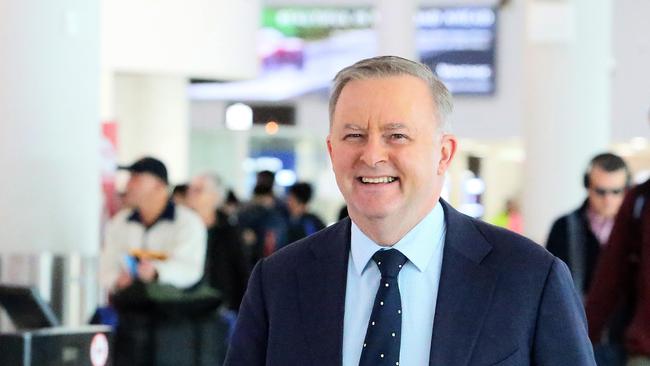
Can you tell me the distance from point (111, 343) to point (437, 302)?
4.85m

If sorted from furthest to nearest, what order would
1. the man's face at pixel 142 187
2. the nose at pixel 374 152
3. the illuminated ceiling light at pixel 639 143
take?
1. the illuminated ceiling light at pixel 639 143
2. the man's face at pixel 142 187
3. the nose at pixel 374 152

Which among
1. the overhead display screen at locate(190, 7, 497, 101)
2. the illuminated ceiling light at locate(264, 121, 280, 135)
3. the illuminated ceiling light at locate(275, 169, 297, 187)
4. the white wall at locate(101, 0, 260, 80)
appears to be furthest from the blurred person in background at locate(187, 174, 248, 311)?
the illuminated ceiling light at locate(275, 169, 297, 187)

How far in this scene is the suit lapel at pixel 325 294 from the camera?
10.7 ft

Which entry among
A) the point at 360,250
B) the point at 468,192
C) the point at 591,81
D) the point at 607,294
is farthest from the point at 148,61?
the point at 468,192

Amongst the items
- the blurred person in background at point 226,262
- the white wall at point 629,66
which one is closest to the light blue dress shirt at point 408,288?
the blurred person in background at point 226,262

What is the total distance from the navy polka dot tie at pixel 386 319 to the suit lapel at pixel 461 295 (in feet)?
0.25

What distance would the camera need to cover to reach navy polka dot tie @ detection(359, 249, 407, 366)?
3217 millimetres

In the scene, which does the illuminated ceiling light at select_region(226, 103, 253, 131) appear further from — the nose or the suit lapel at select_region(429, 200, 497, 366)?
the nose

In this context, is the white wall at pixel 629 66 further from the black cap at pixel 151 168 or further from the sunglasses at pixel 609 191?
the sunglasses at pixel 609 191

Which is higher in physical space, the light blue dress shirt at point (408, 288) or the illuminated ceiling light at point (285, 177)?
the light blue dress shirt at point (408, 288)

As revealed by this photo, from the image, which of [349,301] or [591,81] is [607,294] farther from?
[591,81]

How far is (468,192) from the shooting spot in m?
36.8

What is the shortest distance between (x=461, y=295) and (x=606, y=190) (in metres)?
5.16

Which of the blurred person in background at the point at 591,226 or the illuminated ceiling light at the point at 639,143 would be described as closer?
the blurred person in background at the point at 591,226
